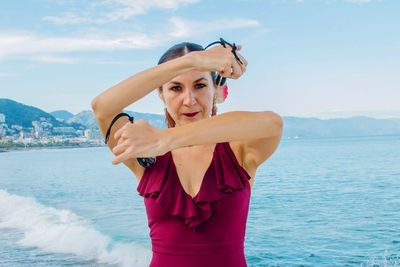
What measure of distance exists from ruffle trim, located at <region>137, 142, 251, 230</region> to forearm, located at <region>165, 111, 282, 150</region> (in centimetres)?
18

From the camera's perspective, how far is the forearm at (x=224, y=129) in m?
1.47

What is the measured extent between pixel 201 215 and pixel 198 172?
143mm

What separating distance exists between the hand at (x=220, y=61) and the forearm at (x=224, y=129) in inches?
4.4

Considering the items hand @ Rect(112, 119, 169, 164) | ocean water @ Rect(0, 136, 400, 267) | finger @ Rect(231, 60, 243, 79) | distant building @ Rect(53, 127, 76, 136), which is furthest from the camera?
distant building @ Rect(53, 127, 76, 136)

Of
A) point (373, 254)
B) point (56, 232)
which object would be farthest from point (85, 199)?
point (373, 254)

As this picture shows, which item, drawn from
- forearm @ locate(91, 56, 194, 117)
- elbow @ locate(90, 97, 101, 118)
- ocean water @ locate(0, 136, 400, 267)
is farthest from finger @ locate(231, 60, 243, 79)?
ocean water @ locate(0, 136, 400, 267)

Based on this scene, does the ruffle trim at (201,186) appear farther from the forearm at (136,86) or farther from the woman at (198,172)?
the forearm at (136,86)

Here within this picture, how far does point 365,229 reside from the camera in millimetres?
23141

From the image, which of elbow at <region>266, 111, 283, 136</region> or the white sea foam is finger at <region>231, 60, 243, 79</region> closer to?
elbow at <region>266, 111, 283, 136</region>

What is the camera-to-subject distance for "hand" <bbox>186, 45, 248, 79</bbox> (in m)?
1.49

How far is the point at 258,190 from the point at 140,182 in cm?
3572

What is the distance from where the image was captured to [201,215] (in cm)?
171

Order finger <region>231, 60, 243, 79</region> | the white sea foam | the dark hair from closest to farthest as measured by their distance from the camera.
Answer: finger <region>231, 60, 243, 79</region> < the dark hair < the white sea foam

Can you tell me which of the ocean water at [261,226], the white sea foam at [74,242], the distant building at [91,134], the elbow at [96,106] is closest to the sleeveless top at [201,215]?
the elbow at [96,106]
